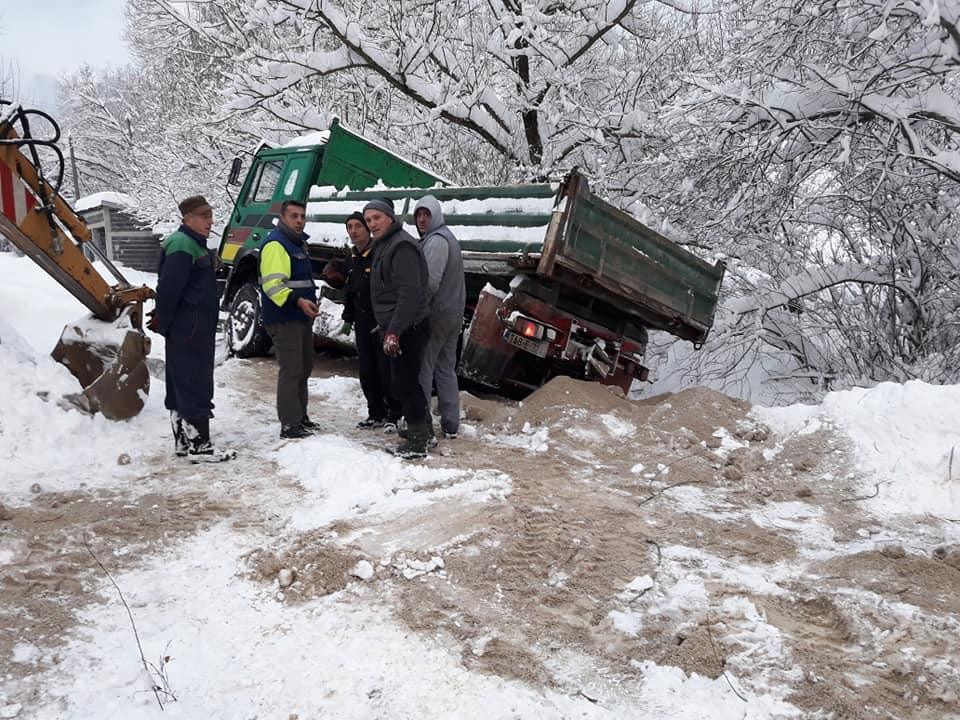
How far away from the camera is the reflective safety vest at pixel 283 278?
486 centimetres

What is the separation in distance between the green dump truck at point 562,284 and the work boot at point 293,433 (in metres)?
1.42

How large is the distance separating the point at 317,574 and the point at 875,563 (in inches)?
100

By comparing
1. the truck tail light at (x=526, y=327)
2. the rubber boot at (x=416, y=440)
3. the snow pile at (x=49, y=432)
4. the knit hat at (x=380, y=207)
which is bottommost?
the snow pile at (x=49, y=432)

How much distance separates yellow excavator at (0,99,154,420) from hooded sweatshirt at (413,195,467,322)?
6.99ft

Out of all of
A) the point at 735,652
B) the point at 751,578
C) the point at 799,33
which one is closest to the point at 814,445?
the point at 751,578

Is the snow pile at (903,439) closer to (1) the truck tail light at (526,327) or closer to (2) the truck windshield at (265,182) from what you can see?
(1) the truck tail light at (526,327)

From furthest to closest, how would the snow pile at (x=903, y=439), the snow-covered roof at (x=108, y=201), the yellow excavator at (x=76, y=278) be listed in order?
the snow-covered roof at (x=108, y=201), the yellow excavator at (x=76, y=278), the snow pile at (x=903, y=439)

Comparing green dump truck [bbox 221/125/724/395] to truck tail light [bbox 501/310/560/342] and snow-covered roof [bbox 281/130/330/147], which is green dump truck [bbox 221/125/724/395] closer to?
truck tail light [bbox 501/310/560/342]

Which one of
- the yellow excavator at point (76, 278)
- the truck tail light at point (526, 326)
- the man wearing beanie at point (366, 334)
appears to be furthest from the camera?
the truck tail light at point (526, 326)

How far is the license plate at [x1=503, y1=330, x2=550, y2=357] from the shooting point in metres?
5.77

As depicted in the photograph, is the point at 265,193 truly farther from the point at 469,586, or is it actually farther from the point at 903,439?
the point at 903,439

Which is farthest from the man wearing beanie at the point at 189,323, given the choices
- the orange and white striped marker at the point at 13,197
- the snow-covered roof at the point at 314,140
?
the snow-covered roof at the point at 314,140

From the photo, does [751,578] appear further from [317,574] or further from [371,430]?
[371,430]

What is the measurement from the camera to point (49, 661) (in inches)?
97.1
